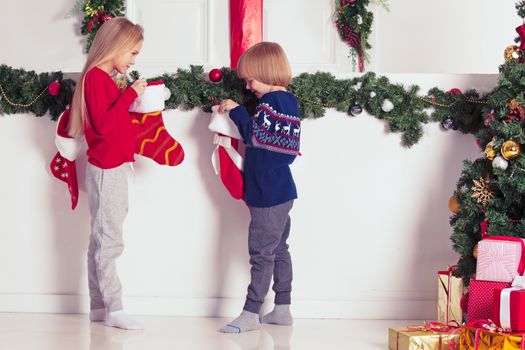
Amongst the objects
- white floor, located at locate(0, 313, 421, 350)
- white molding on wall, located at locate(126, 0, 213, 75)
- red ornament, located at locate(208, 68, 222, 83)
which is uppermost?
white molding on wall, located at locate(126, 0, 213, 75)

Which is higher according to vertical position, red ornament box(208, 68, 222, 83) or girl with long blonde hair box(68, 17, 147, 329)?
red ornament box(208, 68, 222, 83)

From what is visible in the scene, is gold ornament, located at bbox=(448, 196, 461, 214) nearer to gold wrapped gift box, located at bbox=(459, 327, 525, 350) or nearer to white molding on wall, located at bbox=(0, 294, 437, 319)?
white molding on wall, located at bbox=(0, 294, 437, 319)

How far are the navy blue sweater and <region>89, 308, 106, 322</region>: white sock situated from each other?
71 cm

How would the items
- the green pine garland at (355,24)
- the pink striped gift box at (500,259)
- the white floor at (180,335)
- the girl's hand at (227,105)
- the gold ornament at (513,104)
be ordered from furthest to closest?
the green pine garland at (355,24) → the girl's hand at (227,105) → the gold ornament at (513,104) → the white floor at (180,335) → the pink striped gift box at (500,259)

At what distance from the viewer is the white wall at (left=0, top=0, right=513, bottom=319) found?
327 cm

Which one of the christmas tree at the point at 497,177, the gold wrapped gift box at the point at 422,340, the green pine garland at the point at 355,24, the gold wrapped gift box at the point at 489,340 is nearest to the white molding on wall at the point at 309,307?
the christmas tree at the point at 497,177

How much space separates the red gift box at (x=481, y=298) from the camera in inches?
102

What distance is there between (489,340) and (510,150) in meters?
0.70

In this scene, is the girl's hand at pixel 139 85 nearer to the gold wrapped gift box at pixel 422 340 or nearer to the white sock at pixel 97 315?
the white sock at pixel 97 315

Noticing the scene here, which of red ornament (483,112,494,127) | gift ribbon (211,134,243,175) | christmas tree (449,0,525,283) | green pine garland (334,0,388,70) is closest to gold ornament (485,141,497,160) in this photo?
christmas tree (449,0,525,283)

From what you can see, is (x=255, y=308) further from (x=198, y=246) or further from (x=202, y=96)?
(x=202, y=96)

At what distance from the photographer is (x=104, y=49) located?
3.02 metres

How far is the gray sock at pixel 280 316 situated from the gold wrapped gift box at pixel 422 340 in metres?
0.56

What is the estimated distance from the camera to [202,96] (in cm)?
324
